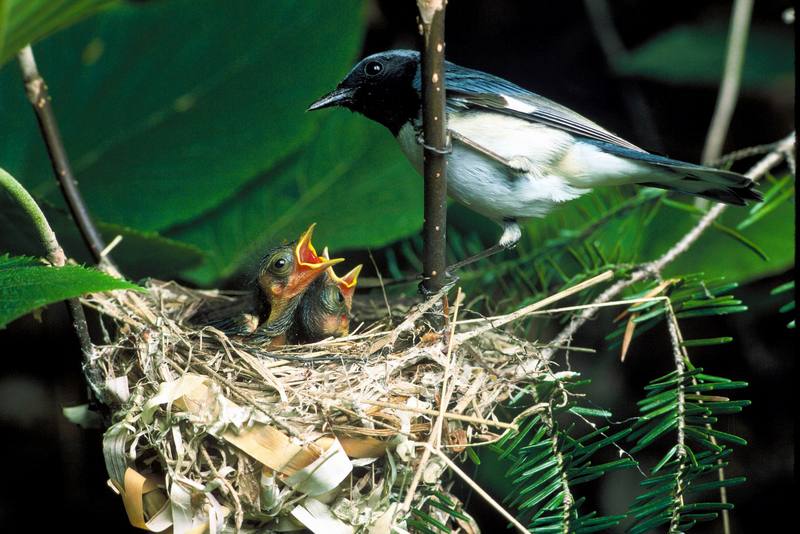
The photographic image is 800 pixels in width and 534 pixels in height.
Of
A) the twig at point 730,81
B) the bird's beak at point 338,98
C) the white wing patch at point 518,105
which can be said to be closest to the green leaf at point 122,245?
the bird's beak at point 338,98

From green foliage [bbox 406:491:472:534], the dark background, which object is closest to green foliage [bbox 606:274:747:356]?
green foliage [bbox 406:491:472:534]

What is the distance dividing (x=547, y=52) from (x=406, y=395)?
107 inches

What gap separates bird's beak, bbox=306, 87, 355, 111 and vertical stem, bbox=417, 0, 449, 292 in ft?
2.06

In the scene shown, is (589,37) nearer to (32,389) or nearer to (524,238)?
(524,238)

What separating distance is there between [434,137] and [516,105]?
610 mm

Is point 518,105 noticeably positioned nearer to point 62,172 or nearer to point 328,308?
point 328,308

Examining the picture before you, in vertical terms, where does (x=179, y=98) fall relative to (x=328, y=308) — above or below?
above

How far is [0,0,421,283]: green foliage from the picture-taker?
243 centimetres

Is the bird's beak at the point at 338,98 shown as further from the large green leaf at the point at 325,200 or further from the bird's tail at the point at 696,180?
the bird's tail at the point at 696,180

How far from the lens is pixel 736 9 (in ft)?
9.40

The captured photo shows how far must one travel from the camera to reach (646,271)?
1979mm

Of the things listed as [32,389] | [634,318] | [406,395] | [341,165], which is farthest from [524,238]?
[32,389]

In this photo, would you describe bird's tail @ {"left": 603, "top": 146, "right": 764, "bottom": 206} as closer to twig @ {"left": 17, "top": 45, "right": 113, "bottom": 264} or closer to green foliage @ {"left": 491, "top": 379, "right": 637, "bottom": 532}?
green foliage @ {"left": 491, "top": 379, "right": 637, "bottom": 532}

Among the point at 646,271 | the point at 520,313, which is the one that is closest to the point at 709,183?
the point at 646,271
